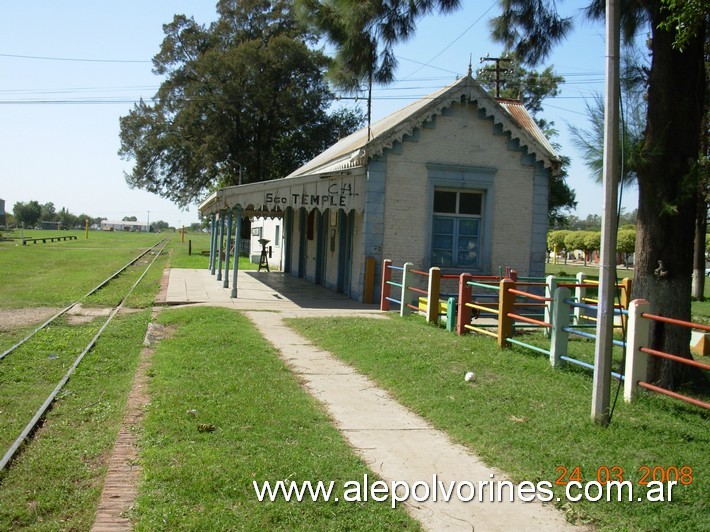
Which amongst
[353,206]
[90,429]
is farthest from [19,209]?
[90,429]

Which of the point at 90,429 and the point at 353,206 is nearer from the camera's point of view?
the point at 90,429

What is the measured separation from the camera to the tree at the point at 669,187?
8.31 metres

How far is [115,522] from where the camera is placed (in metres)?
4.66

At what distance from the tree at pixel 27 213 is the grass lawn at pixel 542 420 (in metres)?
150

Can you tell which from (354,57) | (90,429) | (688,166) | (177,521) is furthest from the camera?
(354,57)

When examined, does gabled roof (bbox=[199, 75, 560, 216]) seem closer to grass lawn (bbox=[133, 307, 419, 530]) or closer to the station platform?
the station platform

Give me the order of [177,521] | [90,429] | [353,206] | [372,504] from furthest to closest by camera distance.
Answer: [353,206] < [90,429] < [372,504] < [177,521]

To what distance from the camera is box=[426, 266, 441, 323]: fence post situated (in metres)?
13.6

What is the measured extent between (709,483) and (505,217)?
14.3m

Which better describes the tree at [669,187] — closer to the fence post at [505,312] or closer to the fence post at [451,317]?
the fence post at [505,312]

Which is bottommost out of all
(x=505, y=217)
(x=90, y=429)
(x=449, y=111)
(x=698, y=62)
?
(x=90, y=429)

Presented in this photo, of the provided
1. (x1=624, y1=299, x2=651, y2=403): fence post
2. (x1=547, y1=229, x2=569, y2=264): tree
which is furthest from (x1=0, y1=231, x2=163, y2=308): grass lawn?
(x1=547, y1=229, x2=569, y2=264): tree

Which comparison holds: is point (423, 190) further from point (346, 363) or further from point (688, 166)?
point (688, 166)
